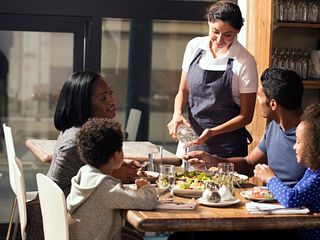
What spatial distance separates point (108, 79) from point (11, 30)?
801 millimetres

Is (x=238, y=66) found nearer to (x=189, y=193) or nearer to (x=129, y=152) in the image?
(x=129, y=152)

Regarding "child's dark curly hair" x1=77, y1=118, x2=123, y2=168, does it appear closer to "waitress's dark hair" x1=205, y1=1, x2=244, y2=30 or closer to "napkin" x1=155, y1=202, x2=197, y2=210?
"napkin" x1=155, y1=202, x2=197, y2=210

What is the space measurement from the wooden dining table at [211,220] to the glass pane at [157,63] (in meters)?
3.16

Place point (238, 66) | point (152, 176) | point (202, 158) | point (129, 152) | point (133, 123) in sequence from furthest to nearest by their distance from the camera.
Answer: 1. point (133, 123)
2. point (129, 152)
3. point (238, 66)
4. point (202, 158)
5. point (152, 176)

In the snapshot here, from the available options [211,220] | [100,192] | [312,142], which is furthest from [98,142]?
[312,142]

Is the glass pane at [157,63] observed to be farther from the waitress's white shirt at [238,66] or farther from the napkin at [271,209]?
the napkin at [271,209]

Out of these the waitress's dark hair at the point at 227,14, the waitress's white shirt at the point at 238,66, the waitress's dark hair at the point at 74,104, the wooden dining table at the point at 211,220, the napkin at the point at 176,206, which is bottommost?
the wooden dining table at the point at 211,220

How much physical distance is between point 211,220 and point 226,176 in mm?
589

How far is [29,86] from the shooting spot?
6.29m

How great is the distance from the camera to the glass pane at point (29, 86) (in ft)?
20.4

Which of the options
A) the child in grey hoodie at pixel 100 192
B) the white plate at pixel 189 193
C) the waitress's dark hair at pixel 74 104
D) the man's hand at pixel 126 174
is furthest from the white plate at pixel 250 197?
the waitress's dark hair at pixel 74 104

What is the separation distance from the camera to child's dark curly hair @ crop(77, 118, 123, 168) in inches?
135

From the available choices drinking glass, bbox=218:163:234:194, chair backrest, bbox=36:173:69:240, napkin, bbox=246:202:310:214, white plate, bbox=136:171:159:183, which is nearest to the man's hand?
white plate, bbox=136:171:159:183

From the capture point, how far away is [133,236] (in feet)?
12.6
